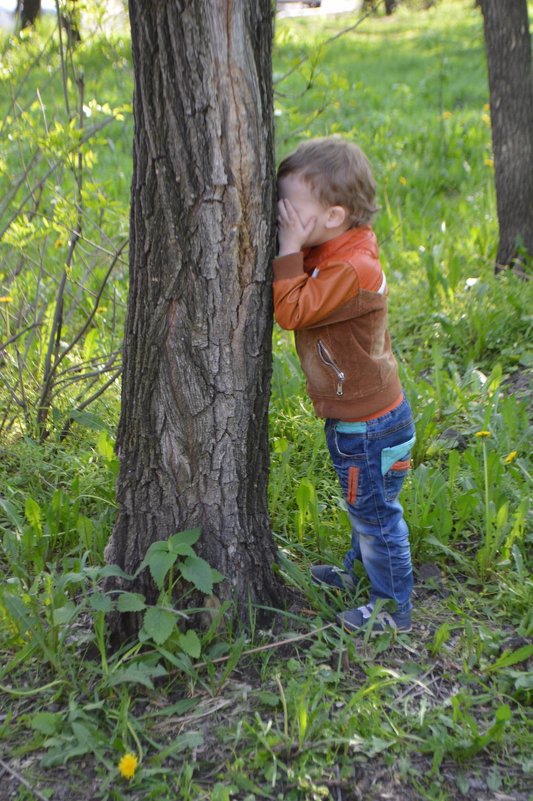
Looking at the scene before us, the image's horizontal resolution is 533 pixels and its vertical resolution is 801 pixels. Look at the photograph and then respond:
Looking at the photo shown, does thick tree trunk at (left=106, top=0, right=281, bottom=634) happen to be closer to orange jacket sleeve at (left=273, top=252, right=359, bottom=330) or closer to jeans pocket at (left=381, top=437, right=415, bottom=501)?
orange jacket sleeve at (left=273, top=252, right=359, bottom=330)

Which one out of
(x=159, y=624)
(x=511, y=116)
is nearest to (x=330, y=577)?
(x=159, y=624)

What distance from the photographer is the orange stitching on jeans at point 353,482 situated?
229cm

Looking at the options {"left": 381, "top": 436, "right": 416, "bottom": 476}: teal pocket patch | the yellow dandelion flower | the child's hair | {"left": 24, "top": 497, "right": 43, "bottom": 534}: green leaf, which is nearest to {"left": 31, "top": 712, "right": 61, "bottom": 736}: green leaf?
the yellow dandelion flower

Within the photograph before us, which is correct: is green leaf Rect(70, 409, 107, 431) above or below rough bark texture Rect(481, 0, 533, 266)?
below

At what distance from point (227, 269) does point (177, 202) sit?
20 centimetres

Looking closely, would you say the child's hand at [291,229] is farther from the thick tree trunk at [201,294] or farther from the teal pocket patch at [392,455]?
the teal pocket patch at [392,455]

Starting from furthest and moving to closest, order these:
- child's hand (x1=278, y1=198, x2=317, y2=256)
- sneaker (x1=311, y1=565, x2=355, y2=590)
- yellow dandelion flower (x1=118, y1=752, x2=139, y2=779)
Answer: sneaker (x1=311, y1=565, x2=355, y2=590) < child's hand (x1=278, y1=198, x2=317, y2=256) < yellow dandelion flower (x1=118, y1=752, x2=139, y2=779)

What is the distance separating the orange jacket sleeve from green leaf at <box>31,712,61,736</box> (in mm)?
1109

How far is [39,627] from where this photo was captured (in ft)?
6.89

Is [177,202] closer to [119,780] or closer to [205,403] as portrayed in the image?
[205,403]

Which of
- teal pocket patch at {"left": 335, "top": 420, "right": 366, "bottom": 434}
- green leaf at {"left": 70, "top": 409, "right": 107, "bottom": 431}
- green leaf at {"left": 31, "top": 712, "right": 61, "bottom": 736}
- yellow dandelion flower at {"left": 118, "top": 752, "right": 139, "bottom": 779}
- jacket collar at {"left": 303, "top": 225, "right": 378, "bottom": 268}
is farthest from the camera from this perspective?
green leaf at {"left": 70, "top": 409, "right": 107, "bottom": 431}

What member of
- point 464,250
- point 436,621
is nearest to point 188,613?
point 436,621

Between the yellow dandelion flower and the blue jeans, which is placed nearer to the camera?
the yellow dandelion flower

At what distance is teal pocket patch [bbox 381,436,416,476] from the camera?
227 centimetres
